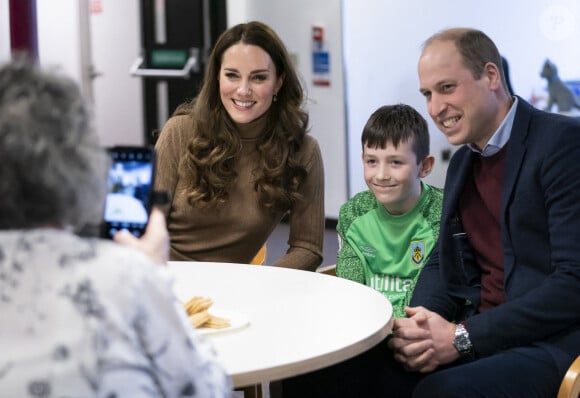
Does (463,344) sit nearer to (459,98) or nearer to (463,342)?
(463,342)

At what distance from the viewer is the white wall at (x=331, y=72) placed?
6562 mm

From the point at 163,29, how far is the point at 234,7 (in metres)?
0.56

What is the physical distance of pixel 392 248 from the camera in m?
2.80

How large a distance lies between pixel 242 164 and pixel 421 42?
3.26m

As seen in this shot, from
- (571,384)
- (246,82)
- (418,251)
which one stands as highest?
(246,82)

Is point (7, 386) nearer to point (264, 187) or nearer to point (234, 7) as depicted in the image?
point (264, 187)

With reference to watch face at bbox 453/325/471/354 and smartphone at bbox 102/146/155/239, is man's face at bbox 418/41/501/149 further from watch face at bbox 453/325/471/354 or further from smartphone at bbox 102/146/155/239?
smartphone at bbox 102/146/155/239

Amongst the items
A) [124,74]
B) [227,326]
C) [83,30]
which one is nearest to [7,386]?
[227,326]

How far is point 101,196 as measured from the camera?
1.25 meters

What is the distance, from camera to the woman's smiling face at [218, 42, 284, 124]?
298 centimetres

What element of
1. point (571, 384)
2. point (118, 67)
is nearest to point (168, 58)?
point (118, 67)

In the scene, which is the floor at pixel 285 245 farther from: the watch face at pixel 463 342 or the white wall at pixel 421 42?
the watch face at pixel 463 342

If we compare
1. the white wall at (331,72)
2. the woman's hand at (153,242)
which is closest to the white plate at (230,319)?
the woman's hand at (153,242)

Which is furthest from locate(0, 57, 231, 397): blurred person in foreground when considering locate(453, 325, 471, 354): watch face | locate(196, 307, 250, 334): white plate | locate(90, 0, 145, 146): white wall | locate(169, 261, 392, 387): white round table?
→ locate(90, 0, 145, 146): white wall
